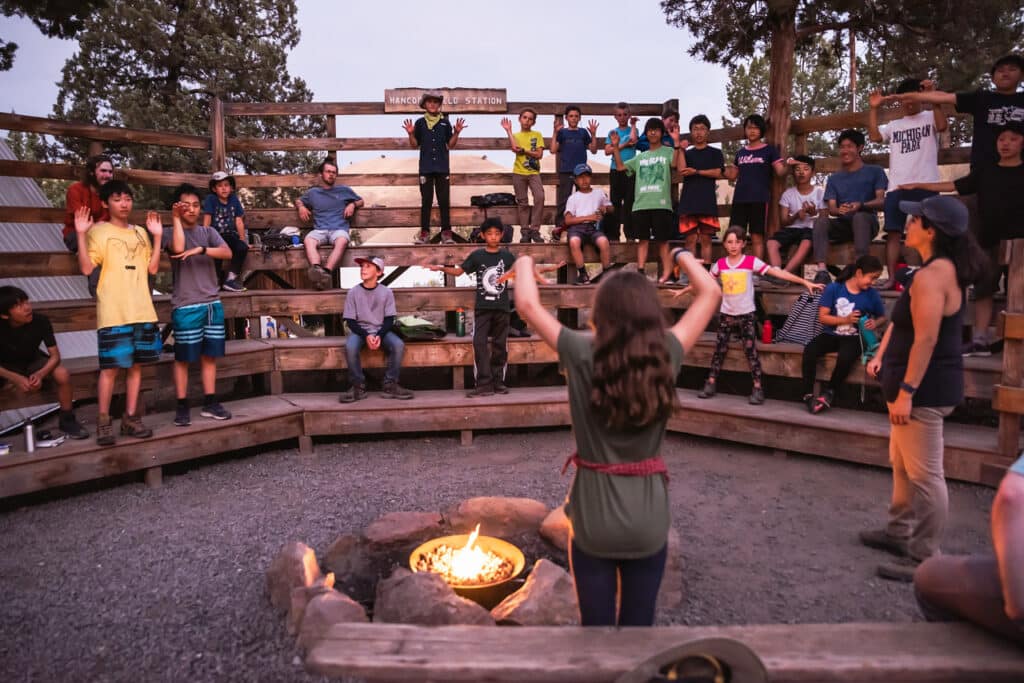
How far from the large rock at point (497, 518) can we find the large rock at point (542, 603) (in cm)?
86

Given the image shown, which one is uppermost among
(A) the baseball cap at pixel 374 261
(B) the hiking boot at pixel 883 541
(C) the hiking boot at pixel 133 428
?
(A) the baseball cap at pixel 374 261

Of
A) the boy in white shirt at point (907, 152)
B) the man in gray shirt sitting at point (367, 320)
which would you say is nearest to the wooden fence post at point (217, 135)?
the man in gray shirt sitting at point (367, 320)

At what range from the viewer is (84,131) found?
24.4 feet

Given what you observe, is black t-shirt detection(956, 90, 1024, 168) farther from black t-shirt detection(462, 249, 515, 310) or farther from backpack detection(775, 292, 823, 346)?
black t-shirt detection(462, 249, 515, 310)

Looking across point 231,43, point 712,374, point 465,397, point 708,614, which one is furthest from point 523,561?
point 231,43

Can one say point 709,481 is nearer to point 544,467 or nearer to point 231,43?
point 544,467

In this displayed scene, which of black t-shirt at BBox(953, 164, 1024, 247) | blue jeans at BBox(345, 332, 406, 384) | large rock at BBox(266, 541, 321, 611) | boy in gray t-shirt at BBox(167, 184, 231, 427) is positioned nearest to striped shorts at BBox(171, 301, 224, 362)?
boy in gray t-shirt at BBox(167, 184, 231, 427)

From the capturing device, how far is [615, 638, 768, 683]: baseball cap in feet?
6.06

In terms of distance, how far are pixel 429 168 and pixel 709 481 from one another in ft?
17.7

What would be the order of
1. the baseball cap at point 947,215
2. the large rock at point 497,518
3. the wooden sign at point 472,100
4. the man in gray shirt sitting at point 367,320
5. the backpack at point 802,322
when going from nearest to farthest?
the baseball cap at point 947,215, the large rock at point 497,518, the backpack at point 802,322, the man in gray shirt sitting at point 367,320, the wooden sign at point 472,100

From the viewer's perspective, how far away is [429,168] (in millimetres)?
9109

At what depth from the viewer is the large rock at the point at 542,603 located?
359cm

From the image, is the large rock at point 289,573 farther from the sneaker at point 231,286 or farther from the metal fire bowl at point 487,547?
the sneaker at point 231,286

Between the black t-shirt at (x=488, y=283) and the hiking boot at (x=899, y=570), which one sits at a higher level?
the black t-shirt at (x=488, y=283)
